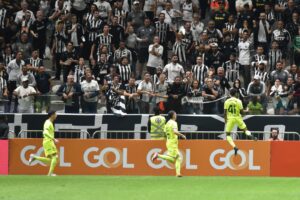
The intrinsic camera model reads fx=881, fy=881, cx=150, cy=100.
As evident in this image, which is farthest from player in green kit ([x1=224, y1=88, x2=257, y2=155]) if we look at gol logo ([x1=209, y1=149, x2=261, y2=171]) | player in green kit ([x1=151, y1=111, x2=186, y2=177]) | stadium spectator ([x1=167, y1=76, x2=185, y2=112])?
stadium spectator ([x1=167, y1=76, x2=185, y2=112])

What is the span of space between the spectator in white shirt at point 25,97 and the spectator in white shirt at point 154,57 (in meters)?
4.58

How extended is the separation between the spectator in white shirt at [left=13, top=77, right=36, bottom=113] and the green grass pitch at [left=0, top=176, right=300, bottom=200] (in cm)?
330

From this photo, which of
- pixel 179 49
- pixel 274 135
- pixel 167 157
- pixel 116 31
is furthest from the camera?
pixel 116 31

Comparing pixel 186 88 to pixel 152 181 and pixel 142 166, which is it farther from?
pixel 152 181

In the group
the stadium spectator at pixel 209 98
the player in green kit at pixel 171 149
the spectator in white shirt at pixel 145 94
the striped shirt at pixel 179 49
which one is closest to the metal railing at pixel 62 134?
the spectator in white shirt at pixel 145 94

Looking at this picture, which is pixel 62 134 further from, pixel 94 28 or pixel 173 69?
pixel 94 28

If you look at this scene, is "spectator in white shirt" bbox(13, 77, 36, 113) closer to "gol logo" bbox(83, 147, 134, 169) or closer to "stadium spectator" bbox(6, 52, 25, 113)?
"stadium spectator" bbox(6, 52, 25, 113)

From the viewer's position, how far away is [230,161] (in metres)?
27.3

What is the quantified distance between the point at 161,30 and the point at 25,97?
6.13 m

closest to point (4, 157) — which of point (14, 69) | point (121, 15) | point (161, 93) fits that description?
point (14, 69)

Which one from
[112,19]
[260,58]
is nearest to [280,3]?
[260,58]

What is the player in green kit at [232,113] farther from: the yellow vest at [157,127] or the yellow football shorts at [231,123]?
the yellow vest at [157,127]

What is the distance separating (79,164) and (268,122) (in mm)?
6145

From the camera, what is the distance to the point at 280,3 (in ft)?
109
